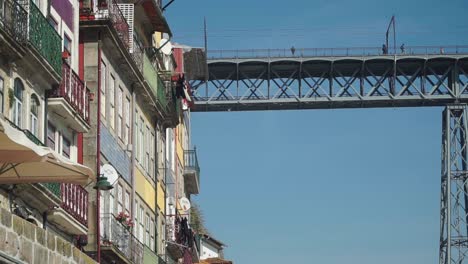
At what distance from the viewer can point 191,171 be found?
66000 mm

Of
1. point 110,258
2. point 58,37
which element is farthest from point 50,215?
point 110,258

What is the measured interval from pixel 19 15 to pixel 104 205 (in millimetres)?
11488

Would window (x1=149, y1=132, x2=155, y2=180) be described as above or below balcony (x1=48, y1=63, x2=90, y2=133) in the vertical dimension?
above

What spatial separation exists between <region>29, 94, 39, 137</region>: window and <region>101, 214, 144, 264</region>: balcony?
6.63 metres

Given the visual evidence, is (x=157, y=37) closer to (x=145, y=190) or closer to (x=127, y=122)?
(x=145, y=190)

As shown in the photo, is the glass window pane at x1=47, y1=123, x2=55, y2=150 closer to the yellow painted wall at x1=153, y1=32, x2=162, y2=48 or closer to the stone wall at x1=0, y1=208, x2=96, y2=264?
the stone wall at x1=0, y1=208, x2=96, y2=264

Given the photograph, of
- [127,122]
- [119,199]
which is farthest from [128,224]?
[127,122]

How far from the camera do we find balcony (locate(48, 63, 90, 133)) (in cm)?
3347

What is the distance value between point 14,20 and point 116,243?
39.4 ft

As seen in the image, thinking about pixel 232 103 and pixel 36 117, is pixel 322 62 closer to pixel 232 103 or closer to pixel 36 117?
pixel 232 103

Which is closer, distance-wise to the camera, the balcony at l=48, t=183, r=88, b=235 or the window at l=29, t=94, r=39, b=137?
the window at l=29, t=94, r=39, b=137

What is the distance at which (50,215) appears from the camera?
32938 millimetres

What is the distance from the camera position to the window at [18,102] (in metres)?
30.5

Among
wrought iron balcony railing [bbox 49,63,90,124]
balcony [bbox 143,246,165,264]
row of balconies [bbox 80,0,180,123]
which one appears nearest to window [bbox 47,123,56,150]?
wrought iron balcony railing [bbox 49,63,90,124]
